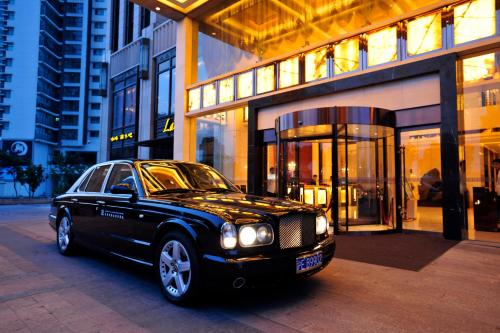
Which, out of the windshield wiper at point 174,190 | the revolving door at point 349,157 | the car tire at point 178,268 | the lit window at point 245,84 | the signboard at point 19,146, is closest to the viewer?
the car tire at point 178,268

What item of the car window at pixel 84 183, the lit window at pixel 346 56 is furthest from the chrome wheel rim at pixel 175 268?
the lit window at pixel 346 56

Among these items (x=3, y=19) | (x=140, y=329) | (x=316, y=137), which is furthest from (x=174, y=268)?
(x=3, y=19)

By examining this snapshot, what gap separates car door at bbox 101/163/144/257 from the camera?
4383 mm

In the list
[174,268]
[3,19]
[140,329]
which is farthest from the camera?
[3,19]

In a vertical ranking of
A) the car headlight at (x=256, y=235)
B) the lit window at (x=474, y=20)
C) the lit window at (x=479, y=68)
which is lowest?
the car headlight at (x=256, y=235)

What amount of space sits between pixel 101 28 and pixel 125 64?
185ft

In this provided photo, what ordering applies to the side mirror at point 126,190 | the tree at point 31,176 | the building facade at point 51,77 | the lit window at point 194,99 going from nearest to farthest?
the side mirror at point 126,190 < the lit window at point 194,99 < the tree at point 31,176 < the building facade at point 51,77

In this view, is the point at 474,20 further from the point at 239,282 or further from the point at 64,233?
the point at 64,233

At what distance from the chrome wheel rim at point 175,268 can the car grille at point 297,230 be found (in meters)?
1.00

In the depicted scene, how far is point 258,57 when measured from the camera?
14477mm

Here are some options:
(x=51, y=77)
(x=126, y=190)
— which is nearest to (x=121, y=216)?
(x=126, y=190)

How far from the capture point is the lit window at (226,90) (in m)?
13.8

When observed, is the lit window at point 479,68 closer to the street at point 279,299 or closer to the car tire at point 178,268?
the street at point 279,299

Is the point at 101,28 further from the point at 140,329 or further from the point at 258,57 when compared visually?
the point at 140,329
